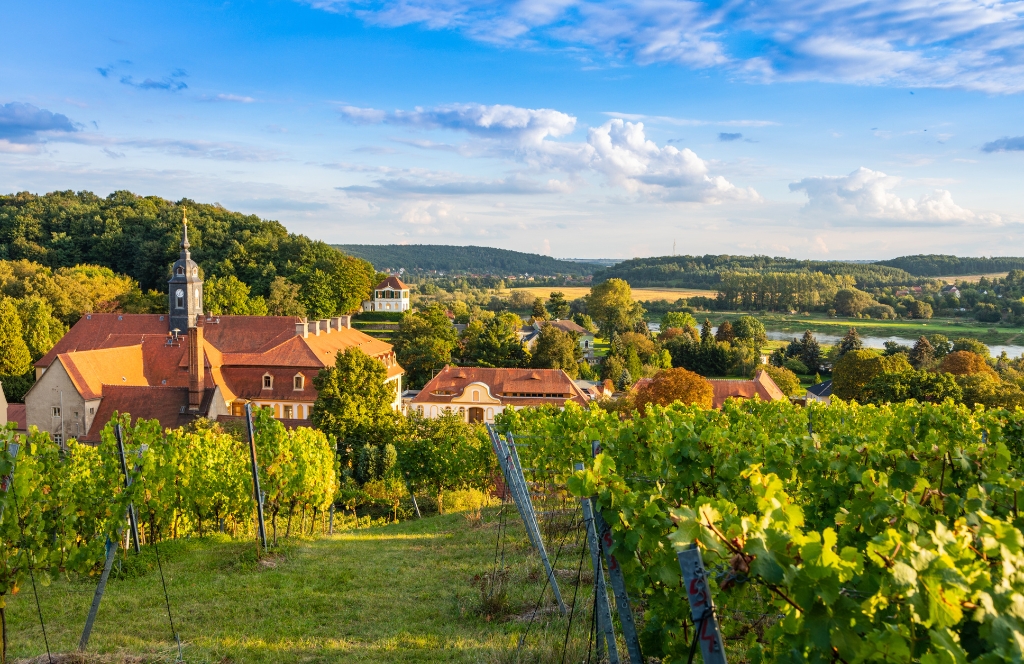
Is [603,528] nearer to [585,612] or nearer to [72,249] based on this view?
[585,612]

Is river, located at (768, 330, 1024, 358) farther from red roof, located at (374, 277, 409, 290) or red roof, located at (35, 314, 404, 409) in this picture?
red roof, located at (35, 314, 404, 409)

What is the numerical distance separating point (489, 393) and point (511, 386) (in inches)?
63.1

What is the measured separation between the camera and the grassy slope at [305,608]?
7902mm

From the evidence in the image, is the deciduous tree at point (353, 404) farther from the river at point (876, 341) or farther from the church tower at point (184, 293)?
the river at point (876, 341)

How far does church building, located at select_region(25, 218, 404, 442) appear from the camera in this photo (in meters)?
34.8

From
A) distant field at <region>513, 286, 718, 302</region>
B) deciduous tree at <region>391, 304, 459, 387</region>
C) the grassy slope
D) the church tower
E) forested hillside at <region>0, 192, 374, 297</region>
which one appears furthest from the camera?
distant field at <region>513, 286, 718, 302</region>

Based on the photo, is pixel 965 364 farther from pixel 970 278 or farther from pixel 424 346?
pixel 970 278

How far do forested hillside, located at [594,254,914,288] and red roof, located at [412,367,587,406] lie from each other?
104 m

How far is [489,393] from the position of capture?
4678 cm

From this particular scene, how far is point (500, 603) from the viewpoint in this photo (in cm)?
902

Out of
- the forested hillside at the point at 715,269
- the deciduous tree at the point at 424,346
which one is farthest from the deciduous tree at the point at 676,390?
the forested hillside at the point at 715,269

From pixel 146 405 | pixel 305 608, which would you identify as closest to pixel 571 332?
pixel 146 405

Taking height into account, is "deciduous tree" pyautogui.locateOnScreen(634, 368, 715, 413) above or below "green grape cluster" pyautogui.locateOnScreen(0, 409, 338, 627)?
below

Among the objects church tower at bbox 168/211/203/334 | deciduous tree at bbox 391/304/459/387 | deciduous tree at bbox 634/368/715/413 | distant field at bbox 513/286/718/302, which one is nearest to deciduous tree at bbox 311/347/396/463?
deciduous tree at bbox 634/368/715/413
